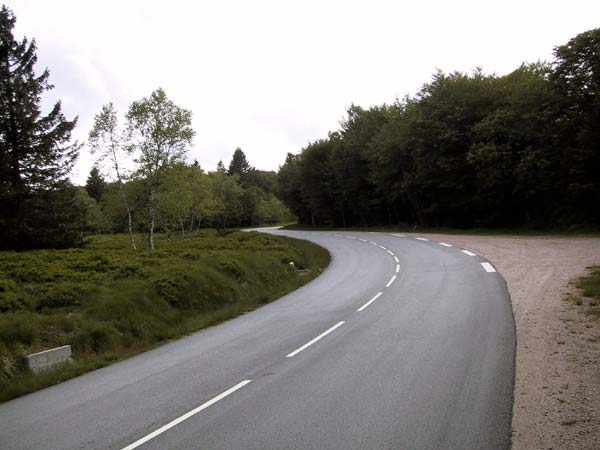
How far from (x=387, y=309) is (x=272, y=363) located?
4.65 m

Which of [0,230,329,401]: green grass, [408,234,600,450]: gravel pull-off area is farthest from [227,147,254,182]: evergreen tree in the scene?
[408,234,600,450]: gravel pull-off area

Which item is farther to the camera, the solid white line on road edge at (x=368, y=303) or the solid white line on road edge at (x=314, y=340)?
the solid white line on road edge at (x=368, y=303)

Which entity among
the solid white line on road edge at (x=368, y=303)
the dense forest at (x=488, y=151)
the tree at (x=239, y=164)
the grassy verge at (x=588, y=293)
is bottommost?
the solid white line on road edge at (x=368, y=303)

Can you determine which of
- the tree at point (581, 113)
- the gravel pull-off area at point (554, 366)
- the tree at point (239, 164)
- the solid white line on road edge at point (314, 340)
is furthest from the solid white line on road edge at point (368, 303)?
the tree at point (239, 164)

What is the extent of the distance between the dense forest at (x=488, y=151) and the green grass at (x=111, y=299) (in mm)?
18027

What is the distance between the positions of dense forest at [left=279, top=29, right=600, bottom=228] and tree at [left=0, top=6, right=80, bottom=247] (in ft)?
90.0

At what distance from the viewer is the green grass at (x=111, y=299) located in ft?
31.6

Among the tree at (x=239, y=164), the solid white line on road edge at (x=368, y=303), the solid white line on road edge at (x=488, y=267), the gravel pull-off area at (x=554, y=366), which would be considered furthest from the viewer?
the tree at (x=239, y=164)

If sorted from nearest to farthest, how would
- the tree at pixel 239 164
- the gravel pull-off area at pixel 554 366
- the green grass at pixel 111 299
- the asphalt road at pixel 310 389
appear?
the gravel pull-off area at pixel 554 366 → the asphalt road at pixel 310 389 → the green grass at pixel 111 299 → the tree at pixel 239 164

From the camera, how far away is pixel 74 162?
29.1m

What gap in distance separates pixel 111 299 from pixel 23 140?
18.9 metres

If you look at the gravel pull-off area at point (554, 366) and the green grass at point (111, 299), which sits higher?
the green grass at point (111, 299)

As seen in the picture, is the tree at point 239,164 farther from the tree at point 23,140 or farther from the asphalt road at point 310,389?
the asphalt road at point 310,389

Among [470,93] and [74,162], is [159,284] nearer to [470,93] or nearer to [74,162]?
[74,162]
